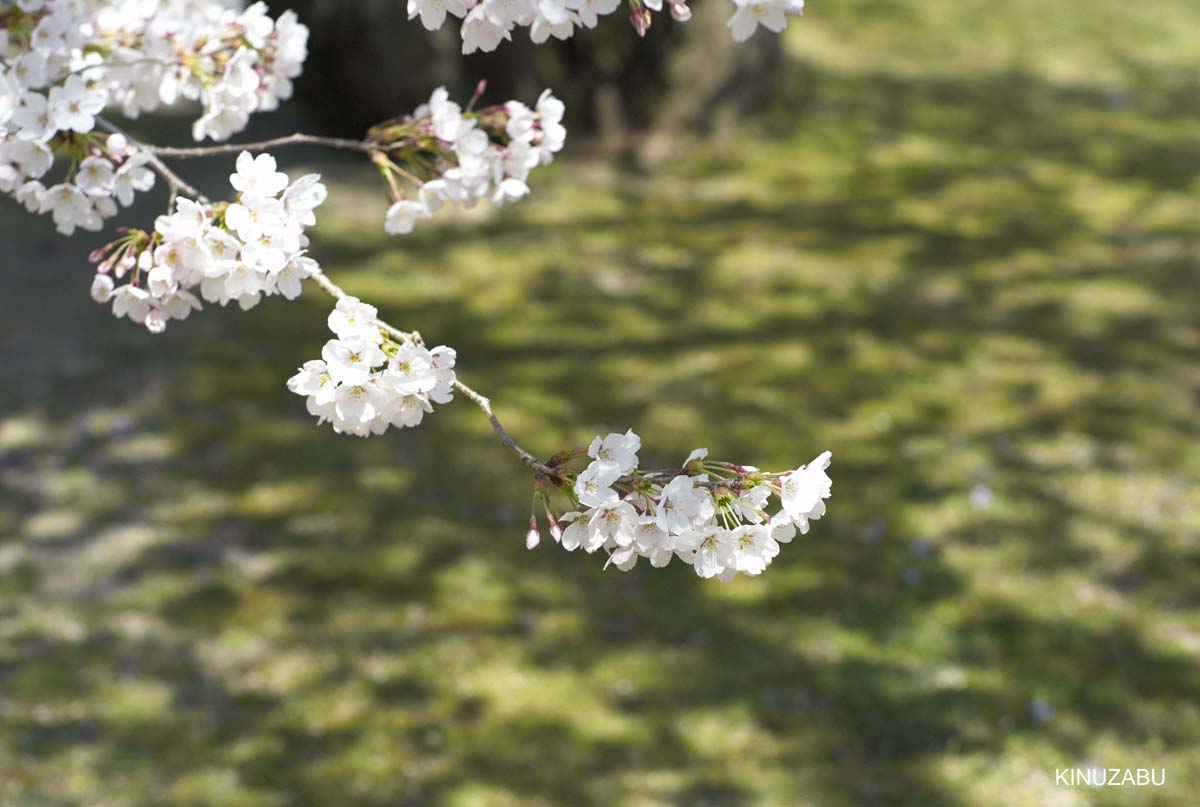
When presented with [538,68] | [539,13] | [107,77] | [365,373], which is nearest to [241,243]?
[365,373]

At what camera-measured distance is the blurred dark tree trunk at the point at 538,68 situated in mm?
6730

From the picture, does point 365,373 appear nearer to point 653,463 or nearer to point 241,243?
point 241,243

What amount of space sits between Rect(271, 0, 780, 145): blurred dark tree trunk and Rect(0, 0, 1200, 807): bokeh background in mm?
23

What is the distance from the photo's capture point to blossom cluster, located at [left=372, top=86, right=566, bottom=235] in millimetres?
2549

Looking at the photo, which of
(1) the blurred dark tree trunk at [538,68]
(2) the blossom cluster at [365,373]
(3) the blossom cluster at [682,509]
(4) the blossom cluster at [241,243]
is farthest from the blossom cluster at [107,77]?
(1) the blurred dark tree trunk at [538,68]

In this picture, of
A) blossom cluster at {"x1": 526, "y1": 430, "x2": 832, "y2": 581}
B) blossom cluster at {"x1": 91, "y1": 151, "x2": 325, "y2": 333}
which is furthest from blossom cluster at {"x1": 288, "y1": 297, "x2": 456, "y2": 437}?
blossom cluster at {"x1": 526, "y1": 430, "x2": 832, "y2": 581}

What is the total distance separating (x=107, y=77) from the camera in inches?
108

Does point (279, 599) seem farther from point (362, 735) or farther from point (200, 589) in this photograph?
point (362, 735)

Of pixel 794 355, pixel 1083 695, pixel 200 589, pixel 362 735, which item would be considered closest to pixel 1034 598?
pixel 1083 695

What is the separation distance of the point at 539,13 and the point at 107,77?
1240 millimetres

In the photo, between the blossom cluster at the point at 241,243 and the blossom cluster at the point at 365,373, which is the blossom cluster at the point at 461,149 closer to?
the blossom cluster at the point at 241,243

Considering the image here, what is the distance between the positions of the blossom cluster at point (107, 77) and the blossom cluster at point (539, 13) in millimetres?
680

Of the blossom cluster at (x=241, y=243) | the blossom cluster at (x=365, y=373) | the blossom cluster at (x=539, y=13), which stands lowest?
the blossom cluster at (x=365, y=373)

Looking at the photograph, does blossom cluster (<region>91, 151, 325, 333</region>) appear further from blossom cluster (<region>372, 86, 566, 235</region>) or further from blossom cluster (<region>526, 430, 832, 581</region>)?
blossom cluster (<region>526, 430, 832, 581</region>)
